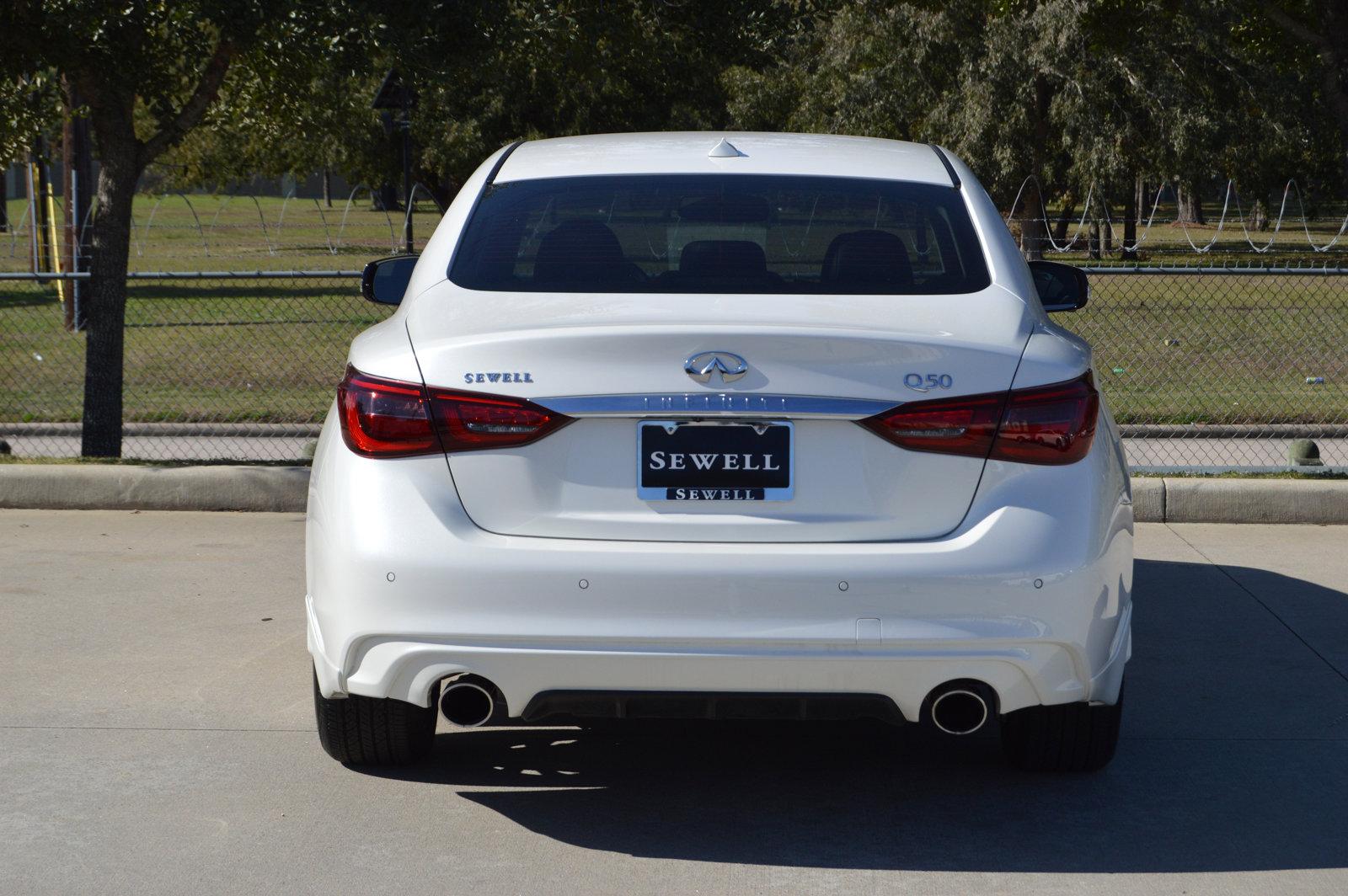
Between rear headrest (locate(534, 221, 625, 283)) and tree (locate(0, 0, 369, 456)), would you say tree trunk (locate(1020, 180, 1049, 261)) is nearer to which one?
tree (locate(0, 0, 369, 456))

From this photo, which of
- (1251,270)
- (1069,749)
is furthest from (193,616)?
(1251,270)

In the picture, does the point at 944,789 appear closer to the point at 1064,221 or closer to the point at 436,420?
the point at 436,420

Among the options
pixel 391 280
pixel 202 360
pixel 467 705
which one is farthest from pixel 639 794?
pixel 202 360

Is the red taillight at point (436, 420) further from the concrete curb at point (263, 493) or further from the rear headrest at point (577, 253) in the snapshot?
the concrete curb at point (263, 493)

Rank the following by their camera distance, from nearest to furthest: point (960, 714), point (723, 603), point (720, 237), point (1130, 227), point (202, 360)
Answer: point (723, 603)
point (960, 714)
point (720, 237)
point (202, 360)
point (1130, 227)

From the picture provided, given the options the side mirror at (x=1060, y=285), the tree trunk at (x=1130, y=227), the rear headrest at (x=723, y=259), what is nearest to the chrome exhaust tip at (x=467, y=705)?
the rear headrest at (x=723, y=259)

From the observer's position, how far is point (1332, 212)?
66.2 metres

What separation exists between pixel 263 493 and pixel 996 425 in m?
5.42

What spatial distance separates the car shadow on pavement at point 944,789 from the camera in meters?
4.07

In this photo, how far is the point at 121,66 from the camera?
9.02 m

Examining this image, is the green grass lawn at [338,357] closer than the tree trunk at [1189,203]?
Yes

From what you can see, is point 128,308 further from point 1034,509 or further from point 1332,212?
point 1332,212

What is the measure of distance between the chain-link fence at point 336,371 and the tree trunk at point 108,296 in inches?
11.0

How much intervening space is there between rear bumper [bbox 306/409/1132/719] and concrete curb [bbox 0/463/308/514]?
4.65m
